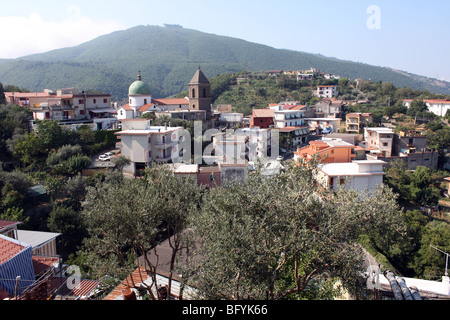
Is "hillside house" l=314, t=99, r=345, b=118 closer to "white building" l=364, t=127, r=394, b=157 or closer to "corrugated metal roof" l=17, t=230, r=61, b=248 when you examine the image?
"white building" l=364, t=127, r=394, b=157

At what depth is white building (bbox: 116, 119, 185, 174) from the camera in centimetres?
2648

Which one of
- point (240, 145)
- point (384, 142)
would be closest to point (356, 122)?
point (384, 142)

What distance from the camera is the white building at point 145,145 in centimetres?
2648

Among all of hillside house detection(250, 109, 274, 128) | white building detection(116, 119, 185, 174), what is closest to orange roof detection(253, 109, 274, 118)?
hillside house detection(250, 109, 274, 128)

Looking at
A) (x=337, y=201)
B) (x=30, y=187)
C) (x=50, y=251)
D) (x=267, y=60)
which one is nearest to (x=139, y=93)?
(x=30, y=187)

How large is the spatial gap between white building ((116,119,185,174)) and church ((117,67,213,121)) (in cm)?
794

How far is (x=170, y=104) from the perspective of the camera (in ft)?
148

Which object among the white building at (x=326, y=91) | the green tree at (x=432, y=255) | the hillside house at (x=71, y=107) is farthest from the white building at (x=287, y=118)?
the white building at (x=326, y=91)

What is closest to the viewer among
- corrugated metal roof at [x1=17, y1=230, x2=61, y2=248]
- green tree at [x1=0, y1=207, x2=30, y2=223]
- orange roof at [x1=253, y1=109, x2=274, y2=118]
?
corrugated metal roof at [x1=17, y1=230, x2=61, y2=248]

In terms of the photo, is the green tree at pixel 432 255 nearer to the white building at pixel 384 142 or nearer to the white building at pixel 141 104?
the white building at pixel 384 142

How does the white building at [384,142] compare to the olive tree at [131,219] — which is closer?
the olive tree at [131,219]

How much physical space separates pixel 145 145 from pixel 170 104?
19795mm

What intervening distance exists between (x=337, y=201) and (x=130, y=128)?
971 inches

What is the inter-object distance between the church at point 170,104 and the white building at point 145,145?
7.94m
